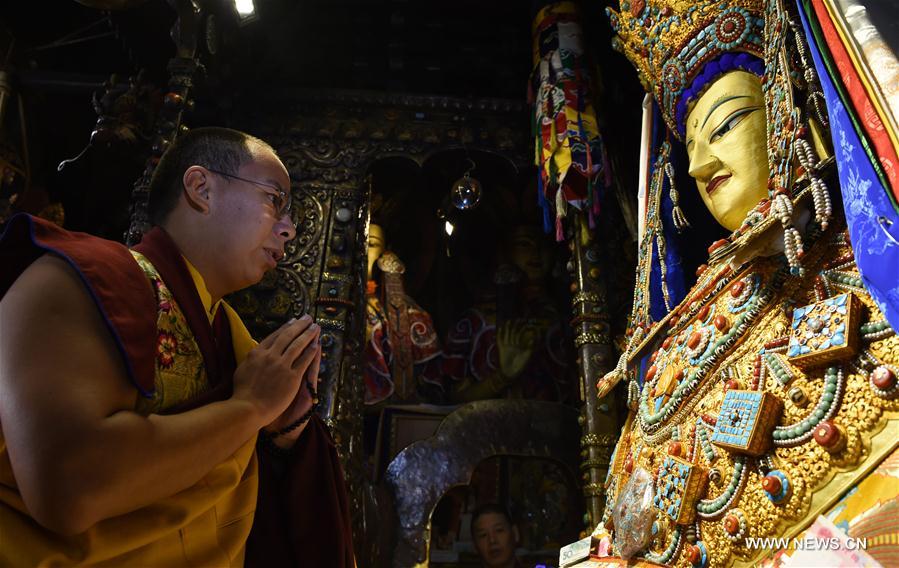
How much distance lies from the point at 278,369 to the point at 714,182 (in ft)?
4.47

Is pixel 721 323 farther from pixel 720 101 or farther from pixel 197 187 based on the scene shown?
pixel 197 187

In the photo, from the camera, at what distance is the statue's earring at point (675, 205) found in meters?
2.12

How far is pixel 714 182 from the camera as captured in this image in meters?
1.85

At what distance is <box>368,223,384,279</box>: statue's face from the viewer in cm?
464

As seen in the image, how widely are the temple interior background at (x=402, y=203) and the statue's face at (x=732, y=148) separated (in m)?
1.57

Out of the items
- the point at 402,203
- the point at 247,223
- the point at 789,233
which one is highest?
the point at 402,203

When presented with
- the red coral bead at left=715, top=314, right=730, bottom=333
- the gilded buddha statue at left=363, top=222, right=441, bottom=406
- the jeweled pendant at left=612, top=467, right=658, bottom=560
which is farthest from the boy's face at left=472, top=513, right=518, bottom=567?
the red coral bead at left=715, top=314, right=730, bottom=333

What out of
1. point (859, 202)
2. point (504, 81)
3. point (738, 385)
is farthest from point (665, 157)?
point (504, 81)

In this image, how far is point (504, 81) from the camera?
452 centimetres

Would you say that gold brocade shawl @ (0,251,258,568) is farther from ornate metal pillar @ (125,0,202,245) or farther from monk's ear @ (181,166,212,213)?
ornate metal pillar @ (125,0,202,245)

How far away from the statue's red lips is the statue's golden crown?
0.38m

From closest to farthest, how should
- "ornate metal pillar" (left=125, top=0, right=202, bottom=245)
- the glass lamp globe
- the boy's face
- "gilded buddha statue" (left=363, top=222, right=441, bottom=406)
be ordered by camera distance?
"ornate metal pillar" (left=125, top=0, right=202, bottom=245) → the boy's face → the glass lamp globe → "gilded buddha statue" (left=363, top=222, right=441, bottom=406)

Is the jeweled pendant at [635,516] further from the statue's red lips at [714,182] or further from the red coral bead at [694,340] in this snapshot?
the statue's red lips at [714,182]

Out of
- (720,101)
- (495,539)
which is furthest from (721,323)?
(495,539)
